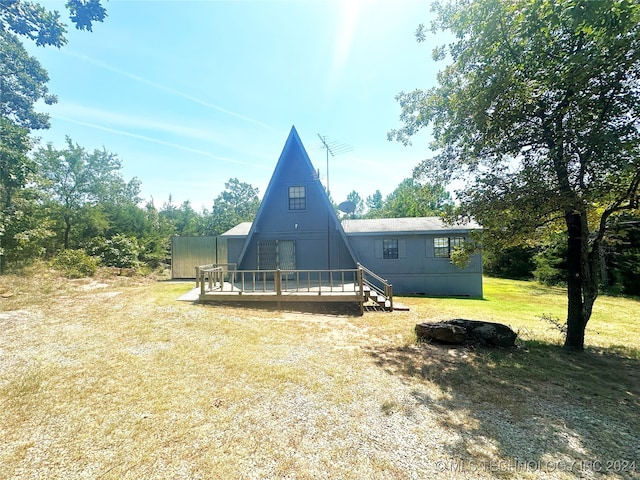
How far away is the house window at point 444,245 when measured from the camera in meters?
13.0

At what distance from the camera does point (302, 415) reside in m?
3.37

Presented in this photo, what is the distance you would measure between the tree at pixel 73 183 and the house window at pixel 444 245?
27.0 meters

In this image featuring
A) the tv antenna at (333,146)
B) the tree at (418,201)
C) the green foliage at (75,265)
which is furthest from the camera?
the green foliage at (75,265)

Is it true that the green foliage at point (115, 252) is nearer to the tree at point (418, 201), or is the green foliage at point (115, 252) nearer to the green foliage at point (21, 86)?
the green foliage at point (21, 86)

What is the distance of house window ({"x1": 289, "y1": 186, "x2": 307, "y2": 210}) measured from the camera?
12.5m

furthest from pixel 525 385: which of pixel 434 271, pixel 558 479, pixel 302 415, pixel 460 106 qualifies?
pixel 434 271

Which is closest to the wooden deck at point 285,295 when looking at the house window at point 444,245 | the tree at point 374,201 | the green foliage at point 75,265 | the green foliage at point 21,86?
the house window at point 444,245

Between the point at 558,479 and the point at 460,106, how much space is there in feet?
20.3

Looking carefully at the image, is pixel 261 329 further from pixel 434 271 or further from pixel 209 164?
pixel 209 164

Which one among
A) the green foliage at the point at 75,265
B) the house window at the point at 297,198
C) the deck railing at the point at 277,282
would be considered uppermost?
the house window at the point at 297,198

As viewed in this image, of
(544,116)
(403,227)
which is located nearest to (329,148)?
(403,227)

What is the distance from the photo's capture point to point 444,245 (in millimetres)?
13109

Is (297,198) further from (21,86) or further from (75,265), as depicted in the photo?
(21,86)

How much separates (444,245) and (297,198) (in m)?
7.49
